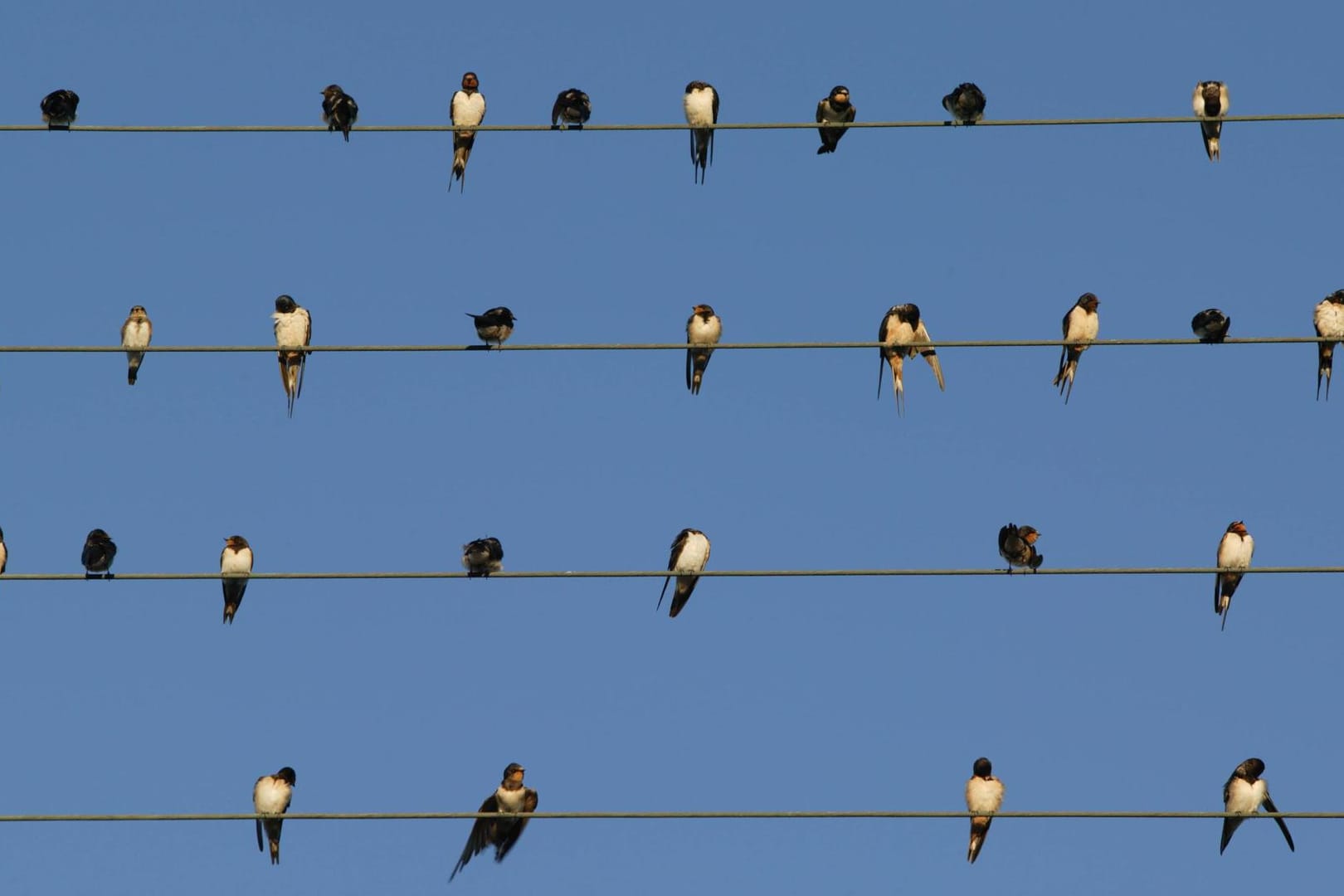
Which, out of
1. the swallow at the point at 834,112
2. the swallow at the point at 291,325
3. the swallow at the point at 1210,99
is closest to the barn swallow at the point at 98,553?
the swallow at the point at 291,325

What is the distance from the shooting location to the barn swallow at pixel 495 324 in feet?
57.2

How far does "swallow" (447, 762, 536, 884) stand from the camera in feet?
49.8

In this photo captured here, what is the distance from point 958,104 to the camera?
56.8 ft

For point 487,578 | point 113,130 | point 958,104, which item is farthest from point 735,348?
point 958,104

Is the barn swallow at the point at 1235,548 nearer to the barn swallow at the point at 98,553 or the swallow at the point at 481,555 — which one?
the swallow at the point at 481,555

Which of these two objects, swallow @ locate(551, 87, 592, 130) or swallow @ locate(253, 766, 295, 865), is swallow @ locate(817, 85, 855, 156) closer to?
swallow @ locate(551, 87, 592, 130)

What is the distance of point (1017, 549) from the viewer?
54.3 ft

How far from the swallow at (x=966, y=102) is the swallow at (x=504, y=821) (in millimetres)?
5173

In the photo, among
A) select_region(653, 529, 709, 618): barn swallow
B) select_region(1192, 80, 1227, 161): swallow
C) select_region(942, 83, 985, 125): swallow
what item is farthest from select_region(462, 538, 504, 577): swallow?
select_region(1192, 80, 1227, 161): swallow

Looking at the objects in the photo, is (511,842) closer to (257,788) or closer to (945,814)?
(257,788)

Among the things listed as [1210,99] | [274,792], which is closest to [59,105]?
[274,792]

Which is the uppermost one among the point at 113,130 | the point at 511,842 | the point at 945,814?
the point at 113,130

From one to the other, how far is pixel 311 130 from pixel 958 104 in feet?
19.2

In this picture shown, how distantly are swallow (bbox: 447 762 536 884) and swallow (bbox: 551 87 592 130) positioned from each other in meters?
4.86
